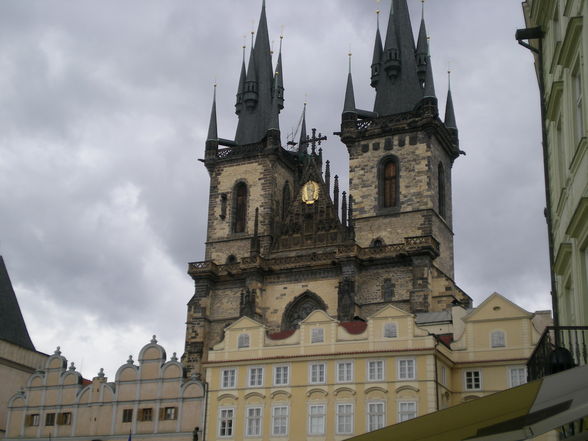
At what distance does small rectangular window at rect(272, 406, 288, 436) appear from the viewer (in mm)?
37625

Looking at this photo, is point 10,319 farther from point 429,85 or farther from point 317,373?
point 429,85

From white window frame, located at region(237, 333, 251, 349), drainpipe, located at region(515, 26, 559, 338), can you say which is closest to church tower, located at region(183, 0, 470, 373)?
white window frame, located at region(237, 333, 251, 349)

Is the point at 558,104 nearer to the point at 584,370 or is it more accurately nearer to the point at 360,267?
the point at 584,370

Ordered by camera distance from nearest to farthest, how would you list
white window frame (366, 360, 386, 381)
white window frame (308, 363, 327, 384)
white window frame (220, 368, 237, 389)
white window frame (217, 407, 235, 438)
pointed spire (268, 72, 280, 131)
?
white window frame (366, 360, 386, 381)
white window frame (308, 363, 327, 384)
white window frame (217, 407, 235, 438)
white window frame (220, 368, 237, 389)
pointed spire (268, 72, 280, 131)

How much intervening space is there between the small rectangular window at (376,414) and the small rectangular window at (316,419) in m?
1.97

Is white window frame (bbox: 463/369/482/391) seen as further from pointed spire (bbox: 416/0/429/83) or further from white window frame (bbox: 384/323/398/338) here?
pointed spire (bbox: 416/0/429/83)

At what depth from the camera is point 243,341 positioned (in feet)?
135

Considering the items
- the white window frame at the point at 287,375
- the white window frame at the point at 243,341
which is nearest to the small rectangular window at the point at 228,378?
the white window frame at the point at 243,341

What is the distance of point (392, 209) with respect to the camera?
5612cm

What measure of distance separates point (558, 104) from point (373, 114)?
45045mm

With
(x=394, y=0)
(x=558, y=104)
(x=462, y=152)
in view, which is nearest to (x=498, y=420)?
(x=558, y=104)

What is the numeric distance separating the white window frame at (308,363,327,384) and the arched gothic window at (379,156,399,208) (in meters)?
19.7

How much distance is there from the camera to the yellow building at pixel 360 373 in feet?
121

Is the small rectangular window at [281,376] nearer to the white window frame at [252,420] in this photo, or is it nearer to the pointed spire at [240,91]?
the white window frame at [252,420]
